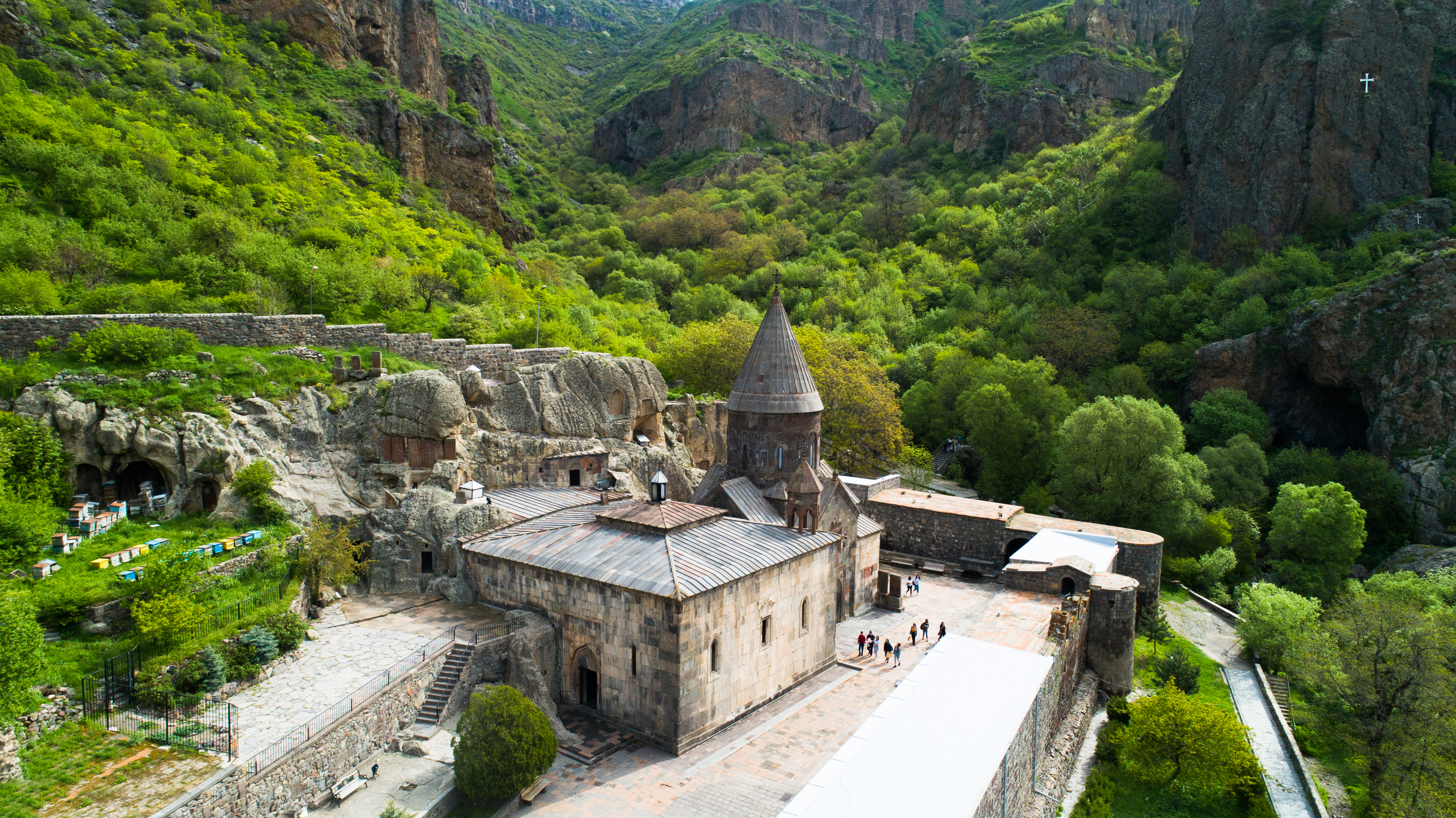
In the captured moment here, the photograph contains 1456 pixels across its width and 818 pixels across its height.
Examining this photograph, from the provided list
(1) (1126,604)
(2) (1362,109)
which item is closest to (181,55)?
(1) (1126,604)

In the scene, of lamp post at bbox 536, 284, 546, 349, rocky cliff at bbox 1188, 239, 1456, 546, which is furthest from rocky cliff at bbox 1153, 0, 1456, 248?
lamp post at bbox 536, 284, 546, 349

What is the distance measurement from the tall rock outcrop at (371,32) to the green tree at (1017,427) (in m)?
45.7

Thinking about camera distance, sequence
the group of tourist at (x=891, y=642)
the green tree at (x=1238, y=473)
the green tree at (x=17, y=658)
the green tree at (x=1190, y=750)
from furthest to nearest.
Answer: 1. the green tree at (x=1238, y=473)
2. the group of tourist at (x=891, y=642)
3. the green tree at (x=1190, y=750)
4. the green tree at (x=17, y=658)

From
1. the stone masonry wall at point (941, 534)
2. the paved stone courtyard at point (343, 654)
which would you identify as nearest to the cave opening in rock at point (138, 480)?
the paved stone courtyard at point (343, 654)

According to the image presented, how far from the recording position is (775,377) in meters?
23.5

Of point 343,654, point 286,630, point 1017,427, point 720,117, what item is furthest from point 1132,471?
point 720,117

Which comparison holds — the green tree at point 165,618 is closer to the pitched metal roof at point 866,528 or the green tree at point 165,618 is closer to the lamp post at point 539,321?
the lamp post at point 539,321

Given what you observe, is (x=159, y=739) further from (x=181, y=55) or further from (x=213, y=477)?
(x=181, y=55)

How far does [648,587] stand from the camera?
16766 millimetres

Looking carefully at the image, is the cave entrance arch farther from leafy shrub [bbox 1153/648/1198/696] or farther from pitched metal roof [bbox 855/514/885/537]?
leafy shrub [bbox 1153/648/1198/696]

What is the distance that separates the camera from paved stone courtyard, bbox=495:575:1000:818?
48.6ft

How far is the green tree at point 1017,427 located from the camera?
1529 inches

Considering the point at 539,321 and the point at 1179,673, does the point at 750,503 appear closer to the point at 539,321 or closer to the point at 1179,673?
the point at 539,321

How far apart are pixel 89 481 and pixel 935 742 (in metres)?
20.9
